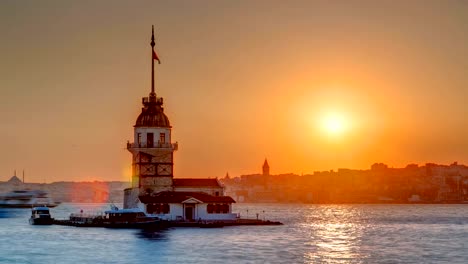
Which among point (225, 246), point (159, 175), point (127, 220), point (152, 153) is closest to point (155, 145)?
point (152, 153)

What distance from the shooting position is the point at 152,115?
124000 millimetres

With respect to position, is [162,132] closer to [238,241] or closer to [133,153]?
[133,153]

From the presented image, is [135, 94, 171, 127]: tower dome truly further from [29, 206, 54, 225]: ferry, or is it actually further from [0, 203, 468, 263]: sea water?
[29, 206, 54, 225]: ferry

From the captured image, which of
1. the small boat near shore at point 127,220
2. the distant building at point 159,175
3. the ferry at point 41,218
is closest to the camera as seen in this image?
the small boat near shore at point 127,220

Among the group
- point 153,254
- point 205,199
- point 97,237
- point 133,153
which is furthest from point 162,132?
point 153,254

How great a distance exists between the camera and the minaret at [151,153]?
120812 mm

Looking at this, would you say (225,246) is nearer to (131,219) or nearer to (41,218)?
(131,219)

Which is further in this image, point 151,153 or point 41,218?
point 41,218

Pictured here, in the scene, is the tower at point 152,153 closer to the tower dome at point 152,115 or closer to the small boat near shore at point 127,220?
the tower dome at point 152,115

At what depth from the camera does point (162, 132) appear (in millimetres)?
123125

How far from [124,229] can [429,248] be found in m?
41.9

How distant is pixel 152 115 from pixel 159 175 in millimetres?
9196

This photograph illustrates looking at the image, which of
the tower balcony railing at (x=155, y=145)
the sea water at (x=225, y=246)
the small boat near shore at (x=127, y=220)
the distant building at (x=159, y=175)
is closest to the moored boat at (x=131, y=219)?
the small boat near shore at (x=127, y=220)

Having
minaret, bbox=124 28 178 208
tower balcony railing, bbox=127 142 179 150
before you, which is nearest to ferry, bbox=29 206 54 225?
minaret, bbox=124 28 178 208
